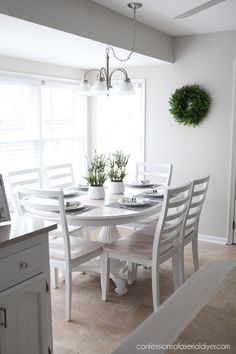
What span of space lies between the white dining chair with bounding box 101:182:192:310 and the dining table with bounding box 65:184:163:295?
0.17 metres

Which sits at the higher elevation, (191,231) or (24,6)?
(24,6)

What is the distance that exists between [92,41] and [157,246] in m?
1.86

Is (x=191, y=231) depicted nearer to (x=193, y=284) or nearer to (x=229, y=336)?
(x=193, y=284)

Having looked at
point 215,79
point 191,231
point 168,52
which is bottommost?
point 191,231

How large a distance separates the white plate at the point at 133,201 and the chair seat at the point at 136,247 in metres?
0.33

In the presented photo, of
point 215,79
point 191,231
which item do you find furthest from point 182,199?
point 215,79

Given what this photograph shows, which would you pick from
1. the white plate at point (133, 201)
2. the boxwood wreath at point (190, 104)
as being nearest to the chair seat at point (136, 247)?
the white plate at point (133, 201)

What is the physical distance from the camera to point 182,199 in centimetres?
301

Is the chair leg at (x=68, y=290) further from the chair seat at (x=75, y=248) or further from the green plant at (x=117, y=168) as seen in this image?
the green plant at (x=117, y=168)

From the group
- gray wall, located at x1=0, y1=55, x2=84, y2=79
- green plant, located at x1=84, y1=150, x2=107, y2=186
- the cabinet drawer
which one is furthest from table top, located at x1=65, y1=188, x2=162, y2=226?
gray wall, located at x1=0, y1=55, x2=84, y2=79

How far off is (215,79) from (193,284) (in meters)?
3.62

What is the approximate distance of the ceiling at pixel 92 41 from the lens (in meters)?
3.01

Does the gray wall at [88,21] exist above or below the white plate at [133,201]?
above

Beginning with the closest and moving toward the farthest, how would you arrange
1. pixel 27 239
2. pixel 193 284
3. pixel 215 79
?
pixel 193 284, pixel 27 239, pixel 215 79
